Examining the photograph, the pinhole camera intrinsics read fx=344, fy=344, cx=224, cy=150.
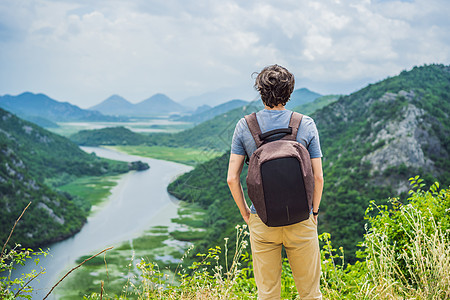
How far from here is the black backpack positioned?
170cm

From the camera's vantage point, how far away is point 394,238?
127 inches

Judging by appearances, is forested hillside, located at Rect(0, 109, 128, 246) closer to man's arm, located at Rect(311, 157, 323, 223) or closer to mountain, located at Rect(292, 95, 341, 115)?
man's arm, located at Rect(311, 157, 323, 223)

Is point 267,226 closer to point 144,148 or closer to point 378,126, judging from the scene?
point 378,126

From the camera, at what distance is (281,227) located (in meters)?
1.82

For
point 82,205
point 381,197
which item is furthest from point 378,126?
point 82,205

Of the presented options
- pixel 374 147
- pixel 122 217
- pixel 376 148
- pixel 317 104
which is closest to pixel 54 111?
pixel 317 104

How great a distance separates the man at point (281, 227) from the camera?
181 cm

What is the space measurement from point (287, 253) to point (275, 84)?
2.95 ft

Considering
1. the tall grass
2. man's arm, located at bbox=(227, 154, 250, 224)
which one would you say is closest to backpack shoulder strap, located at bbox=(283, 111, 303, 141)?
man's arm, located at bbox=(227, 154, 250, 224)

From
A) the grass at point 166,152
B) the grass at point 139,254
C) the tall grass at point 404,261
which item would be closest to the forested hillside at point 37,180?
the grass at point 139,254

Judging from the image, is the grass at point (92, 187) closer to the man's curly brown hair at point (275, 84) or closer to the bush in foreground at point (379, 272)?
the bush in foreground at point (379, 272)

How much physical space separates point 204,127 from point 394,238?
101 meters

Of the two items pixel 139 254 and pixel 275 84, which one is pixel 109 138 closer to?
pixel 139 254

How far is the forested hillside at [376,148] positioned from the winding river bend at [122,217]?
26.5 ft
